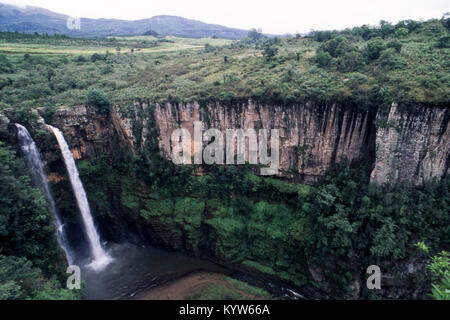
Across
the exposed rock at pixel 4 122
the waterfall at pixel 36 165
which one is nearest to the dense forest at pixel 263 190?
the exposed rock at pixel 4 122

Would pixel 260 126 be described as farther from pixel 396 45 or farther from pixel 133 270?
pixel 133 270

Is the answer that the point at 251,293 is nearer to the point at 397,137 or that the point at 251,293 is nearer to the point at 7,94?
the point at 397,137

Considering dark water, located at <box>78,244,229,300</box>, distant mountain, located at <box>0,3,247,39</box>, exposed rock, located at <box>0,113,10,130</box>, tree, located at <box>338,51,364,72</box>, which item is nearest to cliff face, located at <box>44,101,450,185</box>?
exposed rock, located at <box>0,113,10,130</box>

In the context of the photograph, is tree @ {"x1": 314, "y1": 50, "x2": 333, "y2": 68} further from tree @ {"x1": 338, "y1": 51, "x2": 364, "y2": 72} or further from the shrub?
the shrub

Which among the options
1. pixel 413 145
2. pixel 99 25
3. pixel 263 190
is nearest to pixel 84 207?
pixel 263 190

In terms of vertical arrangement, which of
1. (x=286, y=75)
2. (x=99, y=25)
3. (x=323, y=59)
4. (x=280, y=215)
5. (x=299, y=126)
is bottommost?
(x=280, y=215)
